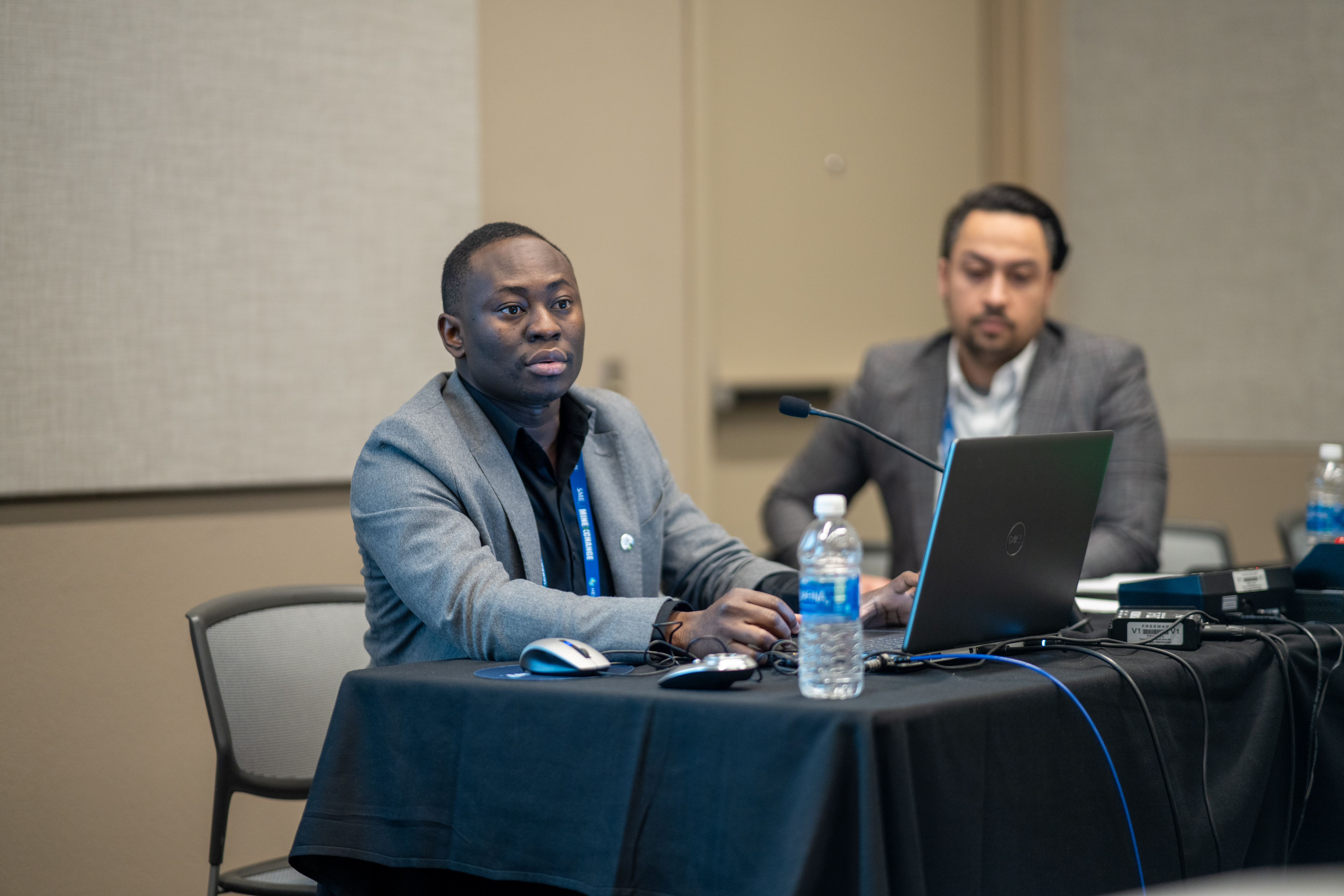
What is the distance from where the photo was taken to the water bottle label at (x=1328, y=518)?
272 cm

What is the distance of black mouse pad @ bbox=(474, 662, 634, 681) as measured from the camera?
1.51 meters

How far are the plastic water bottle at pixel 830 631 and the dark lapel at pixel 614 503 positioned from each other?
2.14ft

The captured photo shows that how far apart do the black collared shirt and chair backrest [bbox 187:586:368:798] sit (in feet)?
1.27

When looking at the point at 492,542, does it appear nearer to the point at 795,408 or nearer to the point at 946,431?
the point at 795,408

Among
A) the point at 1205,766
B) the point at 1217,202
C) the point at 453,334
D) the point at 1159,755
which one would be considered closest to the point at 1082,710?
the point at 1159,755

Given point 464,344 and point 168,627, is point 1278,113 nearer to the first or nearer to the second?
point 464,344

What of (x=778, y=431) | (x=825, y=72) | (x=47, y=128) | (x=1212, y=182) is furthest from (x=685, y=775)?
(x=1212, y=182)

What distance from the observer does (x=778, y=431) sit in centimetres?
438

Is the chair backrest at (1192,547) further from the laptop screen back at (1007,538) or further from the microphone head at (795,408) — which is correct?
the microphone head at (795,408)

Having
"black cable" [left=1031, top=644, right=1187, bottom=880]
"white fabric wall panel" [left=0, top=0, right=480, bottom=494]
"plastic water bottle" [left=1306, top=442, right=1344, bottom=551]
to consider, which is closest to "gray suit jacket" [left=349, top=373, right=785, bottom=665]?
"black cable" [left=1031, top=644, right=1187, bottom=880]

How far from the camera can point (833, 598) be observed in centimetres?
141

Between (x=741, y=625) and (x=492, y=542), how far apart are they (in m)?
0.47

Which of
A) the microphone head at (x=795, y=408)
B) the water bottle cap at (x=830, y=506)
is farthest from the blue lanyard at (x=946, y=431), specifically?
the water bottle cap at (x=830, y=506)

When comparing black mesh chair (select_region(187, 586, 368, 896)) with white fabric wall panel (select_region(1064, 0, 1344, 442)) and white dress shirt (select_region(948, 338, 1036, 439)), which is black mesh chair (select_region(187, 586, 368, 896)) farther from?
white fabric wall panel (select_region(1064, 0, 1344, 442))
